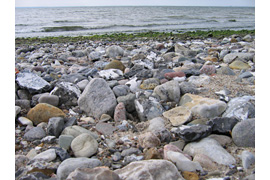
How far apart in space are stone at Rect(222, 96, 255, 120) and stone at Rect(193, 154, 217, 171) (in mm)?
801

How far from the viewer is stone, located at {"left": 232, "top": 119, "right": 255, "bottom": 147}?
198cm

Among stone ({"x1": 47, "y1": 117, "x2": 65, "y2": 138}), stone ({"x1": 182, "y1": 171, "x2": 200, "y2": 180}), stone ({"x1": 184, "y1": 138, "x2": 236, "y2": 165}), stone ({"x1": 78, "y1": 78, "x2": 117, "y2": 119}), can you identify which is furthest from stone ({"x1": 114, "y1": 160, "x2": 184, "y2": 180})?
stone ({"x1": 78, "y1": 78, "x2": 117, "y2": 119})

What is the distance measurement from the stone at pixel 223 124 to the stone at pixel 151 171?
0.81 m

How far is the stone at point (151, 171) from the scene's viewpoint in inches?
57.2

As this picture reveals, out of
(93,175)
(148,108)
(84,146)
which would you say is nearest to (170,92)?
(148,108)

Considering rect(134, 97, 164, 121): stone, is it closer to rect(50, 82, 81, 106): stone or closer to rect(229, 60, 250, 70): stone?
rect(50, 82, 81, 106): stone

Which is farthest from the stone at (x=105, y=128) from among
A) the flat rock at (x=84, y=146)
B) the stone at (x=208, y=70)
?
the stone at (x=208, y=70)

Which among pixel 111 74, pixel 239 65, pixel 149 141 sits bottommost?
pixel 149 141

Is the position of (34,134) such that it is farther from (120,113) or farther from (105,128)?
(120,113)

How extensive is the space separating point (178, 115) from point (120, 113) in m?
0.68

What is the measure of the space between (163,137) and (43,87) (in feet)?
6.54

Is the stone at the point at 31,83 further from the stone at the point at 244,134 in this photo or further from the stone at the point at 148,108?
the stone at the point at 244,134

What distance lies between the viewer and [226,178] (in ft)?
5.18

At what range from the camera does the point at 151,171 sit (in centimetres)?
147
